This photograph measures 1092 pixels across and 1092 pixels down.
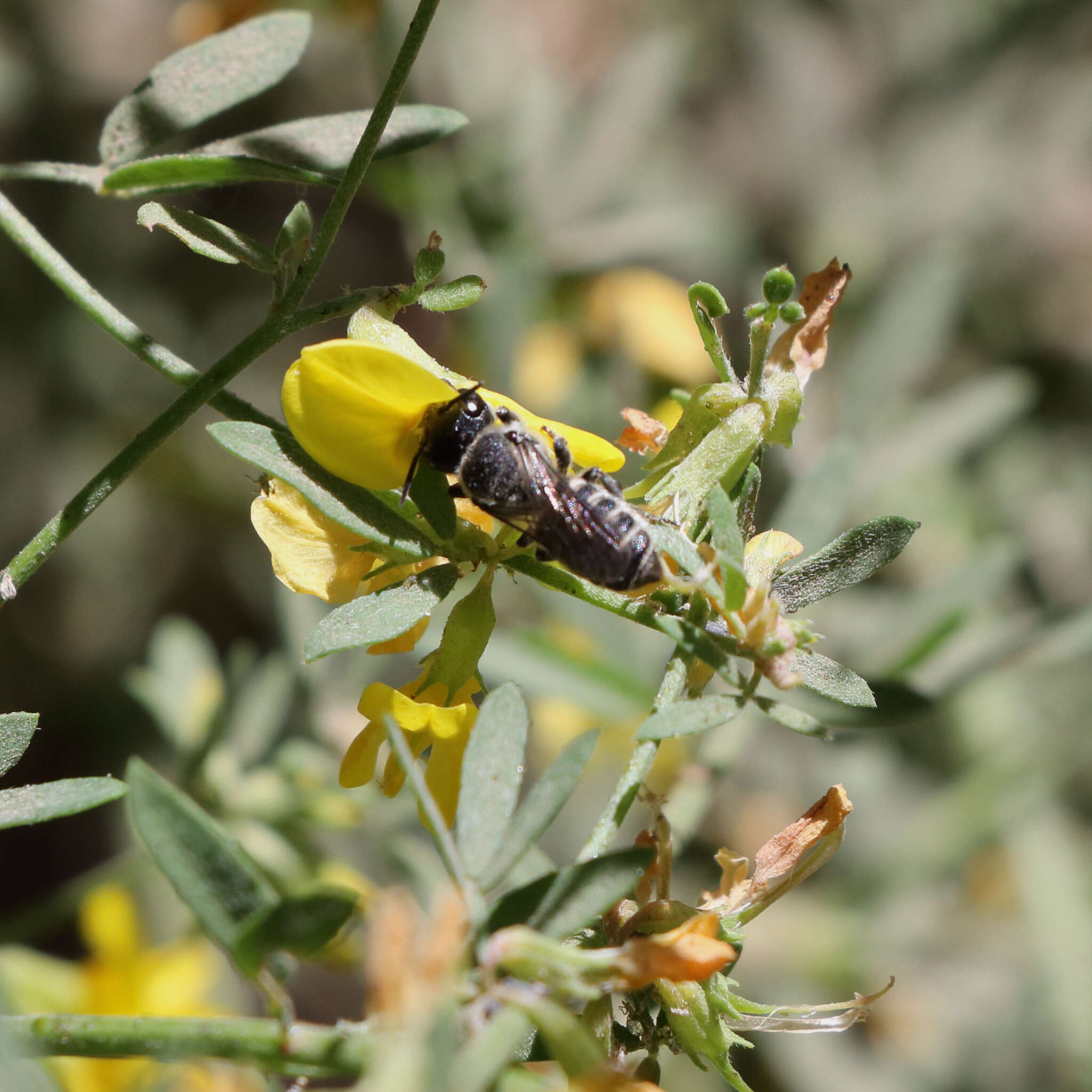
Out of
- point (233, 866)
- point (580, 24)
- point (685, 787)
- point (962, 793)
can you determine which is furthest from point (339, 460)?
point (580, 24)

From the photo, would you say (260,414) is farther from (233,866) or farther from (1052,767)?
(1052,767)

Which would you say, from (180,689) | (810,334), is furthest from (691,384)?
(810,334)

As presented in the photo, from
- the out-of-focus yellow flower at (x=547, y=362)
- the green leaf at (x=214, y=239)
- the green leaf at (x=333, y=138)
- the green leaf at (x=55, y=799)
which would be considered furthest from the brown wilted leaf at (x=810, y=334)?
the out-of-focus yellow flower at (x=547, y=362)

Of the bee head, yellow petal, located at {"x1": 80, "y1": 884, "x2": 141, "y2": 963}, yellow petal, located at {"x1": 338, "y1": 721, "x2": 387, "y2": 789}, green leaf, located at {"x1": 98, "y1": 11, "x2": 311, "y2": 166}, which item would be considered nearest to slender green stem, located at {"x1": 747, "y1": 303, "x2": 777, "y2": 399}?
the bee head

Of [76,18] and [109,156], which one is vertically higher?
[76,18]

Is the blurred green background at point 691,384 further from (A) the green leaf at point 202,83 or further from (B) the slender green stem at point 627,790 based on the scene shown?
(A) the green leaf at point 202,83

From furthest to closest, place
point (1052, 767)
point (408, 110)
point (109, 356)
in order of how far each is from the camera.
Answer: point (109, 356), point (1052, 767), point (408, 110)

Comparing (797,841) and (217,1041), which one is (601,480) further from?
(217,1041)

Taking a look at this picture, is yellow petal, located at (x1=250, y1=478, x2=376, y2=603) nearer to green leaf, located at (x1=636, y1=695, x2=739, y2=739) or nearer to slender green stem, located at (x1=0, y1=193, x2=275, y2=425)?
slender green stem, located at (x1=0, y1=193, x2=275, y2=425)
